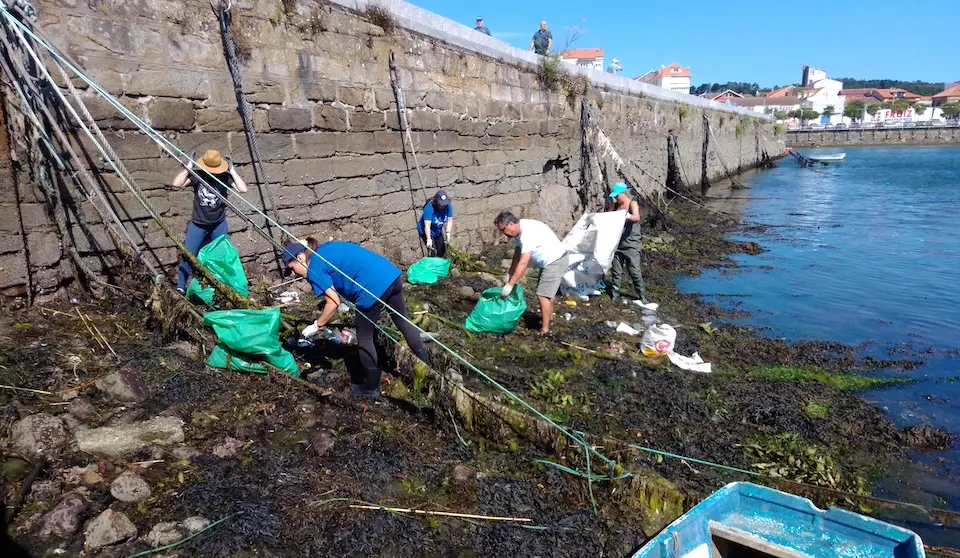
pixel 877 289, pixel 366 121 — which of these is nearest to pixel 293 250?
pixel 366 121

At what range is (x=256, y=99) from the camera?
5844mm

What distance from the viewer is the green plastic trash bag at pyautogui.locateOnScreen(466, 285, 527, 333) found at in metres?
5.88

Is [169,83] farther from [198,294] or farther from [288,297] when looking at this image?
[288,297]

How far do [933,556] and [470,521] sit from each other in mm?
2555

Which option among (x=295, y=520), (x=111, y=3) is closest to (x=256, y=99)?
(x=111, y=3)

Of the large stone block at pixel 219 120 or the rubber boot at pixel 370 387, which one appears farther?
the large stone block at pixel 219 120

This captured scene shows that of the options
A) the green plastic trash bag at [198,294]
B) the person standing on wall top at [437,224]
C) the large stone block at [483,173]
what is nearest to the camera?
the green plastic trash bag at [198,294]

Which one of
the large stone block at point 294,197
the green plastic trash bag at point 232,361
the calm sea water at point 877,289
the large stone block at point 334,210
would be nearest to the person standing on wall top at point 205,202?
the large stone block at point 294,197

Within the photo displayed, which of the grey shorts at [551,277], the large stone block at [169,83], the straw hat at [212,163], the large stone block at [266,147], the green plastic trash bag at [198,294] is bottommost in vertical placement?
the grey shorts at [551,277]

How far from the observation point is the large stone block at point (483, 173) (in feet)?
29.4

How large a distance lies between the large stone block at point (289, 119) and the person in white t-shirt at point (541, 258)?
2.32m

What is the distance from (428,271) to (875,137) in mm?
70049

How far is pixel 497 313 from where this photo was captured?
589cm

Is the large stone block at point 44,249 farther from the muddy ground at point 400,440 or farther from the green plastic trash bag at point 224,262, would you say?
the green plastic trash bag at point 224,262
